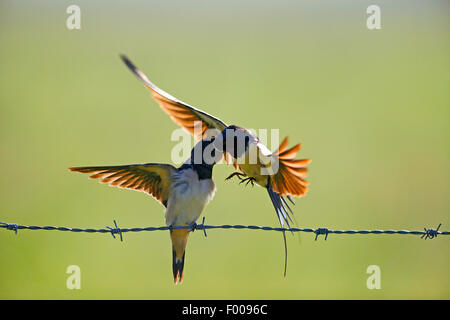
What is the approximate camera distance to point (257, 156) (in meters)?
5.28

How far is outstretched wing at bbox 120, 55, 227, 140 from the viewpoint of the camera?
251 inches

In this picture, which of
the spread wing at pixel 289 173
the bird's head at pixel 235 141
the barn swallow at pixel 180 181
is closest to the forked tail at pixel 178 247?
the barn swallow at pixel 180 181

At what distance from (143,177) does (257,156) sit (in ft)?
3.65

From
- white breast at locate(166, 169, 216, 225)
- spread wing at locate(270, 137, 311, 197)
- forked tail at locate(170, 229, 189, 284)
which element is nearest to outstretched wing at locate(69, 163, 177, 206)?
white breast at locate(166, 169, 216, 225)

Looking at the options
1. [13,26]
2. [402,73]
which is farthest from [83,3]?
[402,73]

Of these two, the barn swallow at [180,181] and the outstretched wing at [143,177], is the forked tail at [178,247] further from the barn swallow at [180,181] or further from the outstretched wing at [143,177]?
the outstretched wing at [143,177]

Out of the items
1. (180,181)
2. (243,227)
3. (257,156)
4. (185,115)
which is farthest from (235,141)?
(185,115)

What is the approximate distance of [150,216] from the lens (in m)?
A: 13.3

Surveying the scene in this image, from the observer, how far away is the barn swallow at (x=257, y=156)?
14.6ft

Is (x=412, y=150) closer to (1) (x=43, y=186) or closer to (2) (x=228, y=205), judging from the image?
(2) (x=228, y=205)

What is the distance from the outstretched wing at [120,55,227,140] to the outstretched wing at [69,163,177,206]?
3.53 ft

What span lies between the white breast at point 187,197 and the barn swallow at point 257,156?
13.1 inches

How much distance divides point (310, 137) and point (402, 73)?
19.2 feet

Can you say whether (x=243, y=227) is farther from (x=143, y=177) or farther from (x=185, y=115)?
(x=185, y=115)
